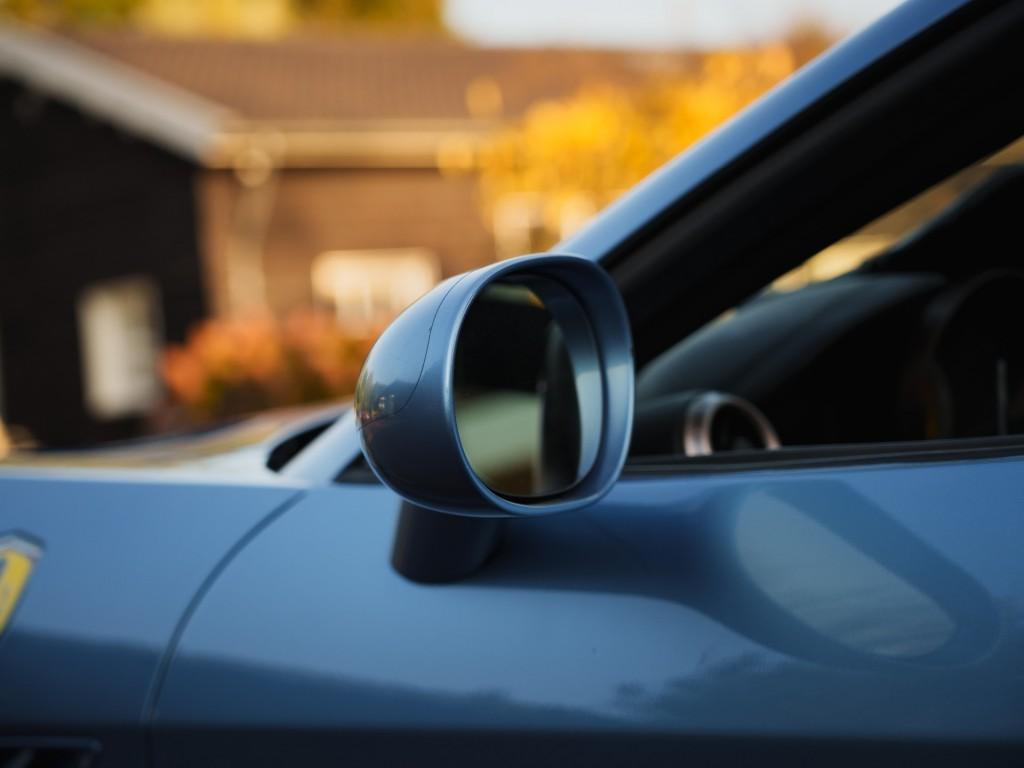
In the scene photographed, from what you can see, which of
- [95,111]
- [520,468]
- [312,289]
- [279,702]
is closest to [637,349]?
[520,468]

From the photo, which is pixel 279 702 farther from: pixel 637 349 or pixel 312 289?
pixel 312 289

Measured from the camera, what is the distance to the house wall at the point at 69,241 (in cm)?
1528

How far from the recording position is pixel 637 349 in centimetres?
134

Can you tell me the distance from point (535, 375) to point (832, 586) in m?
0.46

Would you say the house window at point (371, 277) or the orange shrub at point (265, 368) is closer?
the orange shrub at point (265, 368)

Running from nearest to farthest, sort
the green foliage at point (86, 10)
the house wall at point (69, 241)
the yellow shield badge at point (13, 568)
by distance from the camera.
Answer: the yellow shield badge at point (13, 568) < the house wall at point (69, 241) < the green foliage at point (86, 10)

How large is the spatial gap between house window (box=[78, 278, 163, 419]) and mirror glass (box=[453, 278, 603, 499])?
15267 millimetres

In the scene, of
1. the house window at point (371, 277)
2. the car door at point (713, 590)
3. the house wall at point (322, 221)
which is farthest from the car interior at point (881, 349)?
the house window at point (371, 277)

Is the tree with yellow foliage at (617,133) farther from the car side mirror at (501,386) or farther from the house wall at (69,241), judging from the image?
the car side mirror at (501,386)

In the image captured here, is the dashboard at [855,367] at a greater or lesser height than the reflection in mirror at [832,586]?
greater

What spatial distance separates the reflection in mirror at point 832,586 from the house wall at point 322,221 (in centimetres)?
1421

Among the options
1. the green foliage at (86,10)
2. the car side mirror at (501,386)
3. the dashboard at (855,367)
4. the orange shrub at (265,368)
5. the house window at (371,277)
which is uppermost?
the green foliage at (86,10)

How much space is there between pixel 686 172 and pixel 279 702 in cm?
72

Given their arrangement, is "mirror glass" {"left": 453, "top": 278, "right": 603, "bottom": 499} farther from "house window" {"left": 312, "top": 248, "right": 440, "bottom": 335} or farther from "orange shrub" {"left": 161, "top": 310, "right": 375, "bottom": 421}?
"house window" {"left": 312, "top": 248, "right": 440, "bottom": 335}
